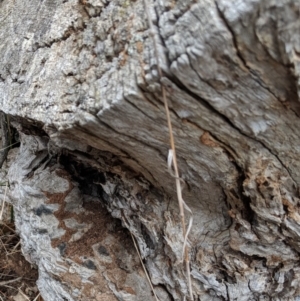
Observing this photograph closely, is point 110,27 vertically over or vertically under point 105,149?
over

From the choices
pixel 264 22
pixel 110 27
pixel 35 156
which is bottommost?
pixel 35 156

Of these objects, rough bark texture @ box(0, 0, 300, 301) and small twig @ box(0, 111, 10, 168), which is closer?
rough bark texture @ box(0, 0, 300, 301)

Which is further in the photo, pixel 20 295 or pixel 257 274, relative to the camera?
pixel 20 295

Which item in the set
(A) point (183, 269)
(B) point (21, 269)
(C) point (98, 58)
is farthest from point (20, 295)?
(C) point (98, 58)

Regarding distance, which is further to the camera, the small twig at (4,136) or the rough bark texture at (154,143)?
the small twig at (4,136)

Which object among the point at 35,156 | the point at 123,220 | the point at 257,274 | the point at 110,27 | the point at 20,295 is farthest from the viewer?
the point at 20,295

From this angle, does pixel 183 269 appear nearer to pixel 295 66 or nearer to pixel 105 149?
pixel 105 149

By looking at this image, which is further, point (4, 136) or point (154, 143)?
point (4, 136)

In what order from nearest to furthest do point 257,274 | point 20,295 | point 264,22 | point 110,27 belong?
point 264,22 < point 110,27 < point 257,274 < point 20,295
